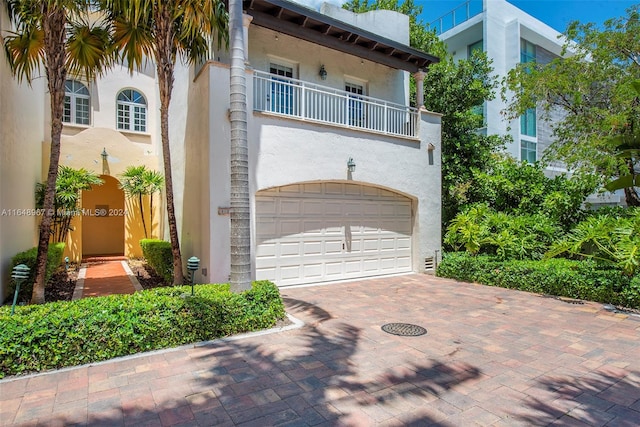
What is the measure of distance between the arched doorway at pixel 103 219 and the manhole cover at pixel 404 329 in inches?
602

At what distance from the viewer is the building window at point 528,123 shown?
73.9 ft

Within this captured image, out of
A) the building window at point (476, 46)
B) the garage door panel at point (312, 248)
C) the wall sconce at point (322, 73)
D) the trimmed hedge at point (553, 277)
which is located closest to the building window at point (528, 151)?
the building window at point (476, 46)

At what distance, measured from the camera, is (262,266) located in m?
9.55

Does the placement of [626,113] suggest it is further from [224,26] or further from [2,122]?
[2,122]

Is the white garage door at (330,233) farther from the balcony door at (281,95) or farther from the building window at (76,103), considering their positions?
the building window at (76,103)

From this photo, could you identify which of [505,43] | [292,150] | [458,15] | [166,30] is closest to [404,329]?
[292,150]

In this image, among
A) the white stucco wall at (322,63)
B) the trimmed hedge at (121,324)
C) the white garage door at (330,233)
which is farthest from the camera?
the white stucco wall at (322,63)

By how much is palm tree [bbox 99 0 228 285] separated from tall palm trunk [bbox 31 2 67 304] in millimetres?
1062

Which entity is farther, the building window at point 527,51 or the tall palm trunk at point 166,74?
the building window at point 527,51

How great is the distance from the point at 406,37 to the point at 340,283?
32.7ft

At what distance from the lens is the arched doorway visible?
1765cm

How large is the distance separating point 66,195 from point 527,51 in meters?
25.9

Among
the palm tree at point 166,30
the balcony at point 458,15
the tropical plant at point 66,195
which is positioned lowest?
the tropical plant at point 66,195

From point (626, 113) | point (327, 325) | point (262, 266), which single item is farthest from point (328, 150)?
point (626, 113)
